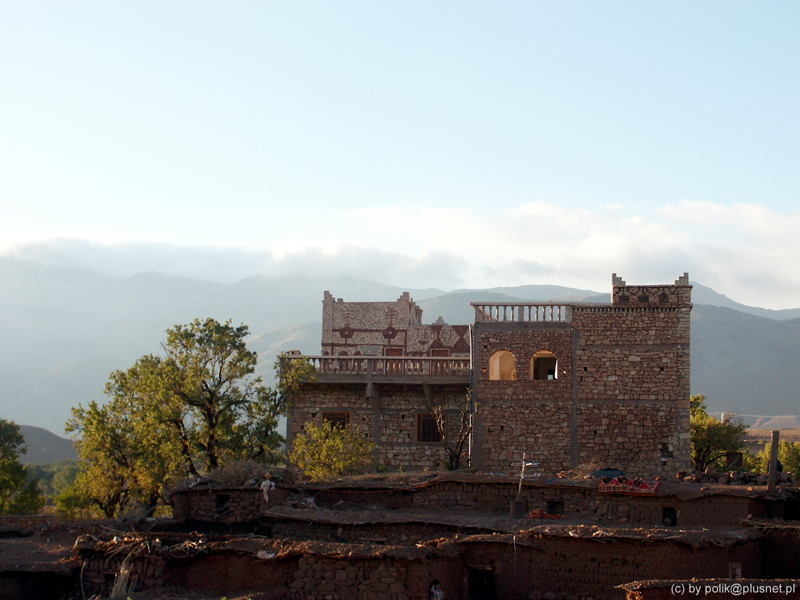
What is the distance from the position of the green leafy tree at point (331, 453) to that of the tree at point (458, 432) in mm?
2615

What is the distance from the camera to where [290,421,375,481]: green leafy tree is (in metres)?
27.6

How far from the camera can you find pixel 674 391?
97.1 ft

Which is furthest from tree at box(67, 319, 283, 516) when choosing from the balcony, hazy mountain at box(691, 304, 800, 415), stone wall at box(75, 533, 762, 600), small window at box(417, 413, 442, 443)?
hazy mountain at box(691, 304, 800, 415)

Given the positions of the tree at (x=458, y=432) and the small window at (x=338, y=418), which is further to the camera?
the small window at (x=338, y=418)

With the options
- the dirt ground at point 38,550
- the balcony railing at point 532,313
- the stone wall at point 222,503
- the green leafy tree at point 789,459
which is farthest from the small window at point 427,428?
the green leafy tree at point 789,459

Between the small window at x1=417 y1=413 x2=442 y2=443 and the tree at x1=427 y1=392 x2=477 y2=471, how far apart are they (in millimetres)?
160

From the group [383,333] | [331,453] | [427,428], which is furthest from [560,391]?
[383,333]

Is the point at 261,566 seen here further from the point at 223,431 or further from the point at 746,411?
the point at 746,411

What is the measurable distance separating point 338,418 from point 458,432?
4.54 m

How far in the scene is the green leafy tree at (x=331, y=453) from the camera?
90.7 ft

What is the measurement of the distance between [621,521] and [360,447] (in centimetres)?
1024

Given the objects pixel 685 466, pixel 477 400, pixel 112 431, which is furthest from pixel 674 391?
pixel 112 431

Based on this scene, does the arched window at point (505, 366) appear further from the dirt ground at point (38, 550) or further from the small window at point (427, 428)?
the dirt ground at point (38, 550)

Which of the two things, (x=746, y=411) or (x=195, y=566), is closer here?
(x=195, y=566)
